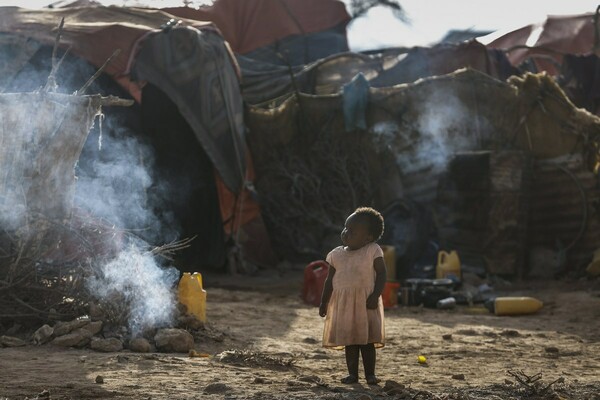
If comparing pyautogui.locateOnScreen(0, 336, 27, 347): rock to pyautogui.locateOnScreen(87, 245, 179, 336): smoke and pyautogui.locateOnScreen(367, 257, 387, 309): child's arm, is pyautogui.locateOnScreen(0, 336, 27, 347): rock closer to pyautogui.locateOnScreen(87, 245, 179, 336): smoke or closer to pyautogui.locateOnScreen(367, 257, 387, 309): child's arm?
pyautogui.locateOnScreen(87, 245, 179, 336): smoke

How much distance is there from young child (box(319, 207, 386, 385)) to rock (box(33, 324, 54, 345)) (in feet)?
5.95

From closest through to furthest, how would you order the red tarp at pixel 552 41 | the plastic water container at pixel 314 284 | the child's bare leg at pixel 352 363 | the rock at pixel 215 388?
the rock at pixel 215 388 → the child's bare leg at pixel 352 363 → the plastic water container at pixel 314 284 → the red tarp at pixel 552 41

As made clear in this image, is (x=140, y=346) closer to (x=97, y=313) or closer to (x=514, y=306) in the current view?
(x=97, y=313)

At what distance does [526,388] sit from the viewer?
17.4 feet

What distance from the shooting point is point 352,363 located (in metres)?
5.76

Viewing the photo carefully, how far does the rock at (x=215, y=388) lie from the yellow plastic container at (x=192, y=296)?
221 centimetres

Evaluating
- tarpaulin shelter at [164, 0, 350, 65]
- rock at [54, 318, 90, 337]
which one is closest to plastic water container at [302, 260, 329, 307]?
rock at [54, 318, 90, 337]

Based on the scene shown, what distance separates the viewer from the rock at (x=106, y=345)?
21.0 feet

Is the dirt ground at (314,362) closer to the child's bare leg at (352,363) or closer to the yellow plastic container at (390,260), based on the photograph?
the child's bare leg at (352,363)

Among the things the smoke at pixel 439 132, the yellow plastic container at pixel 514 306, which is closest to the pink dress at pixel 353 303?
the yellow plastic container at pixel 514 306

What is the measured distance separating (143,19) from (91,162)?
141 inches

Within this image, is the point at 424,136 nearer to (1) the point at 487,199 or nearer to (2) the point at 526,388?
(1) the point at 487,199

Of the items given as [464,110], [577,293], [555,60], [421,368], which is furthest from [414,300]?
[555,60]

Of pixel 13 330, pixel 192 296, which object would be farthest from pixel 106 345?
pixel 192 296
